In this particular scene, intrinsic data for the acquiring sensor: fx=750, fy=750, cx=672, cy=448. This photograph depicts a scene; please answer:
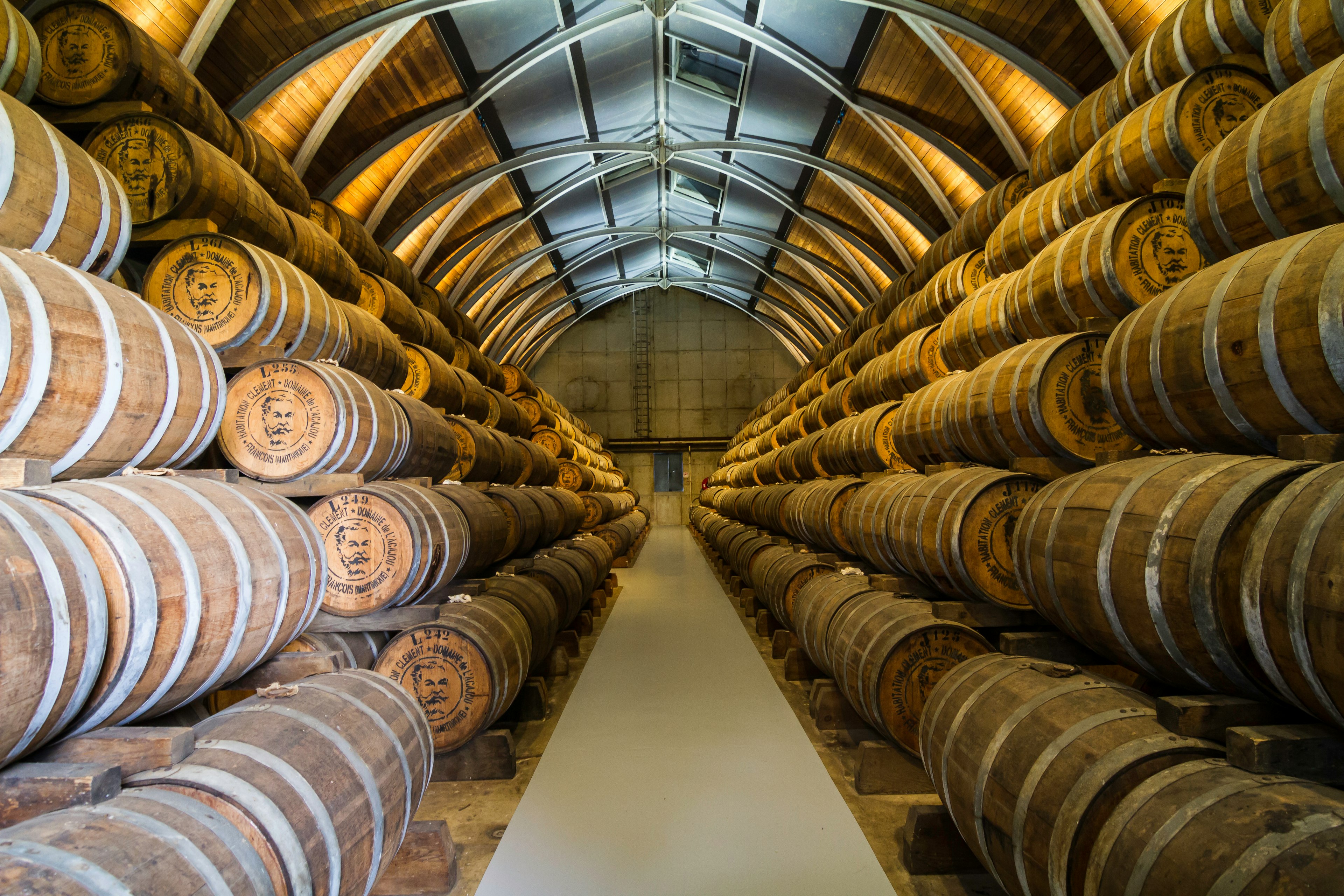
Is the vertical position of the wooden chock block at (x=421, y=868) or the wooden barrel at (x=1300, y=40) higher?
the wooden barrel at (x=1300, y=40)

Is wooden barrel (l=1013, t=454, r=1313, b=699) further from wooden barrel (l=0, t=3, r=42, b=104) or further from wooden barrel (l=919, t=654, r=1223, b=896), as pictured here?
wooden barrel (l=0, t=3, r=42, b=104)

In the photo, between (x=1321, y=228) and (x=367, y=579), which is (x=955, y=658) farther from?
(x=367, y=579)

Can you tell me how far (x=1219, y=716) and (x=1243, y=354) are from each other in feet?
3.72

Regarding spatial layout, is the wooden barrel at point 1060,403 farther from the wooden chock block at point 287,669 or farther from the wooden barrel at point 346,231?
the wooden barrel at point 346,231

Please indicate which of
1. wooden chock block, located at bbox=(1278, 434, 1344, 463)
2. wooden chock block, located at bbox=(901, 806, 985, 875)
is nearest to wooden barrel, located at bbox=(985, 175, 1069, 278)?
wooden chock block, located at bbox=(1278, 434, 1344, 463)

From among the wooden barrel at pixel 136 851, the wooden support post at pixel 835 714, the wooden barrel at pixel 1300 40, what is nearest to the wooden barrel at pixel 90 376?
the wooden barrel at pixel 136 851

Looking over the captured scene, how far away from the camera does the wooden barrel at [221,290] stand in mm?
4176

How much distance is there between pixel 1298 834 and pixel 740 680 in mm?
5335

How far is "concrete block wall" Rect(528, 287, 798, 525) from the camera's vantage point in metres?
29.0

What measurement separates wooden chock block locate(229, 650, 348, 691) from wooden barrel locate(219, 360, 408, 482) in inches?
48.7

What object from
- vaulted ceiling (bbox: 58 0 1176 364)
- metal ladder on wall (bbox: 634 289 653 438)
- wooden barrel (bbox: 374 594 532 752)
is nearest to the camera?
wooden barrel (bbox: 374 594 532 752)

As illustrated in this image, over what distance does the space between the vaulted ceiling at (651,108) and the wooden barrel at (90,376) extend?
9.84 ft

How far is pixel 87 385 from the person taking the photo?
2441mm

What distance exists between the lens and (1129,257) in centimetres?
392
